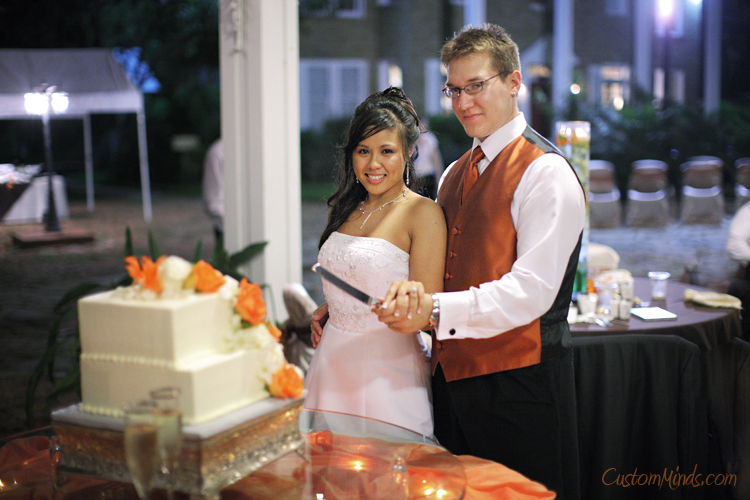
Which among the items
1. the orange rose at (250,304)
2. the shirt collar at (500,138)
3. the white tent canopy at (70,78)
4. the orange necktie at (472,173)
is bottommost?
the orange rose at (250,304)

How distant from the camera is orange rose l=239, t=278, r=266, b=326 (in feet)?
4.81

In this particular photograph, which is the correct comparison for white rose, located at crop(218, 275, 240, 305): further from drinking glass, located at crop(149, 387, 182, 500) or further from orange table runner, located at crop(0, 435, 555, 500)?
orange table runner, located at crop(0, 435, 555, 500)

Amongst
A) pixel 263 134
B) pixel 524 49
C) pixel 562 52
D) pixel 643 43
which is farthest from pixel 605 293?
pixel 643 43

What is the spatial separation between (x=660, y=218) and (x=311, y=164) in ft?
29.4

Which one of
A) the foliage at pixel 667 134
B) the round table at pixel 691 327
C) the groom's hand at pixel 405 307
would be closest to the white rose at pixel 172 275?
the groom's hand at pixel 405 307

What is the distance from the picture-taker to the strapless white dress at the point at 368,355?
2.19 metres

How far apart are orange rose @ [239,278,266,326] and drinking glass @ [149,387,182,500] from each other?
0.25 meters

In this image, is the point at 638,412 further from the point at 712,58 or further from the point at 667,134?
the point at 712,58

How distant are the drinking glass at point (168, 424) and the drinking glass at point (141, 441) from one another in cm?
1

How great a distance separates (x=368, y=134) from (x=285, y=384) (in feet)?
3.17

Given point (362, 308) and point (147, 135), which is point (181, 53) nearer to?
point (147, 135)

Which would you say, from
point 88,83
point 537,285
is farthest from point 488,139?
point 88,83

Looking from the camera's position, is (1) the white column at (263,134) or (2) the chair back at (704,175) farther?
(2) the chair back at (704,175)

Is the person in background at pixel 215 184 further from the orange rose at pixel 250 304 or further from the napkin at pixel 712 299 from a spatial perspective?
the orange rose at pixel 250 304
